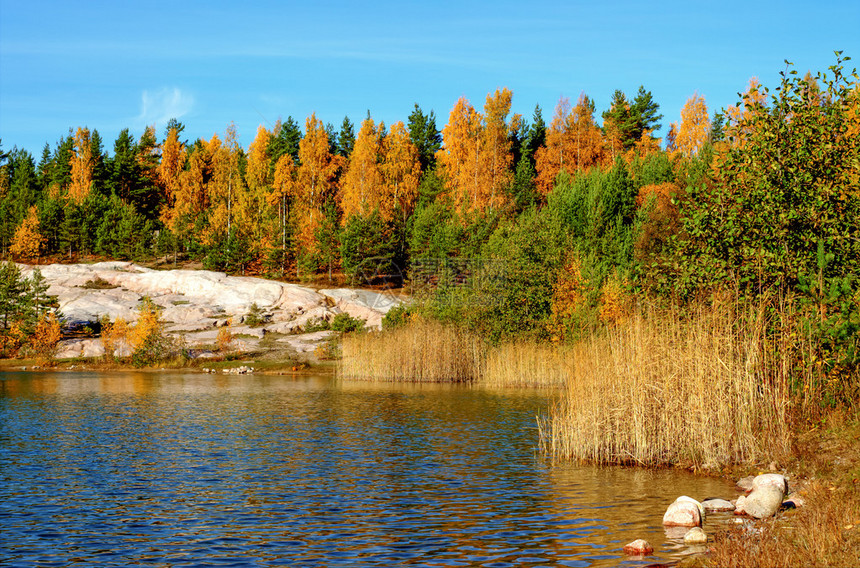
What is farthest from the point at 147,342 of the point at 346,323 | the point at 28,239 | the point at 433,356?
the point at 28,239

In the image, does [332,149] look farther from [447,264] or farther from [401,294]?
[447,264]

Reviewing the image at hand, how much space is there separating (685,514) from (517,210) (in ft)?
230

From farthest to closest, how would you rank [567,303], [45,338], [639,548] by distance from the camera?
[45,338], [567,303], [639,548]

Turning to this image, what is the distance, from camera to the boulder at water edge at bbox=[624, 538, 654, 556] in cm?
1124

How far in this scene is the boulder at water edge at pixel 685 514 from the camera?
499 inches

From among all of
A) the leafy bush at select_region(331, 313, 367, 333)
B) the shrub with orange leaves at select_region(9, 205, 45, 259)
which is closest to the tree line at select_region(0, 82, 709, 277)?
the shrub with orange leaves at select_region(9, 205, 45, 259)

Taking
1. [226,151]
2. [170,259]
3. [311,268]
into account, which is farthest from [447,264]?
[226,151]

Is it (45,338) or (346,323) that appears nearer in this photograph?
(346,323)

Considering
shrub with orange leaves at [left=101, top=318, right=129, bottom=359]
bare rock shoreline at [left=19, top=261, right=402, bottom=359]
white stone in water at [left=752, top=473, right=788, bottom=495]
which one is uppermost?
bare rock shoreline at [left=19, top=261, right=402, bottom=359]

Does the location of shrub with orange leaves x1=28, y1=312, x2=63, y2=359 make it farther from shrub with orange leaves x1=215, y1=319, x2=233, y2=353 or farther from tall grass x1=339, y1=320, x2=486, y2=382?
tall grass x1=339, y1=320, x2=486, y2=382

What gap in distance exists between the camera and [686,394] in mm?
17109

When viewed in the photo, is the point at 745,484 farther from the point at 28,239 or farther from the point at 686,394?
the point at 28,239

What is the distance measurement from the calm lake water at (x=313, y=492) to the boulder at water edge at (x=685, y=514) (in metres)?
0.36

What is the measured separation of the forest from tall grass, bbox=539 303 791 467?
894mm
